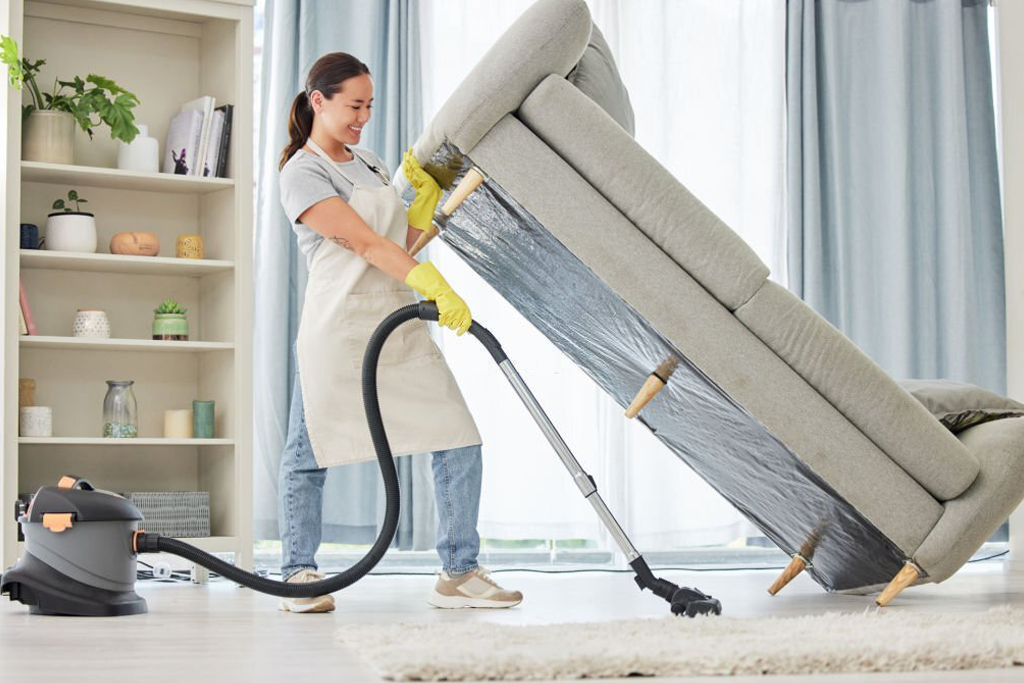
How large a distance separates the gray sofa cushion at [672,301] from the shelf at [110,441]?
65.4 inches

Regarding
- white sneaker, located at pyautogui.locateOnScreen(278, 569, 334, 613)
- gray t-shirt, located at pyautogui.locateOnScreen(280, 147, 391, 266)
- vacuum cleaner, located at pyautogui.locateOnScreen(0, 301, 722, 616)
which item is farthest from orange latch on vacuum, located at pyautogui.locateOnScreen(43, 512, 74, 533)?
gray t-shirt, located at pyautogui.locateOnScreen(280, 147, 391, 266)

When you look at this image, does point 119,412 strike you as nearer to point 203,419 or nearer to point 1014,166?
point 203,419

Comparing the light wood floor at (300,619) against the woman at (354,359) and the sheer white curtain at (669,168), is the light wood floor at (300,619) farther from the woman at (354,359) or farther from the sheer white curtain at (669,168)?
the sheer white curtain at (669,168)

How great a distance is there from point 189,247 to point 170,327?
0.78 ft

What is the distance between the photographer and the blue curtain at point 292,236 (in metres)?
3.57

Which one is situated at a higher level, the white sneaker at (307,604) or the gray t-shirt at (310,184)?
the gray t-shirt at (310,184)

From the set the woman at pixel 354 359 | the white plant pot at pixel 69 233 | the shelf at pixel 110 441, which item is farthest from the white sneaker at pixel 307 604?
the white plant pot at pixel 69 233

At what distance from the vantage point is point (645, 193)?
1863mm

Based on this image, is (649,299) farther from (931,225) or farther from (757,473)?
(931,225)

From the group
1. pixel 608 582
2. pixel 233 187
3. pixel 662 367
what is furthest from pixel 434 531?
pixel 662 367

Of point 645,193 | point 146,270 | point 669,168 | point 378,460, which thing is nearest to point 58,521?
point 378,460

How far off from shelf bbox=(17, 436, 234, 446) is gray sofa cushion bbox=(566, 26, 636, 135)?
166 cm

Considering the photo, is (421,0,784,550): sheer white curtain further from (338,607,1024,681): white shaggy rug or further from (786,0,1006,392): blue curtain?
(338,607,1024,681): white shaggy rug

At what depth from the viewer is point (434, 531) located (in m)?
3.61
